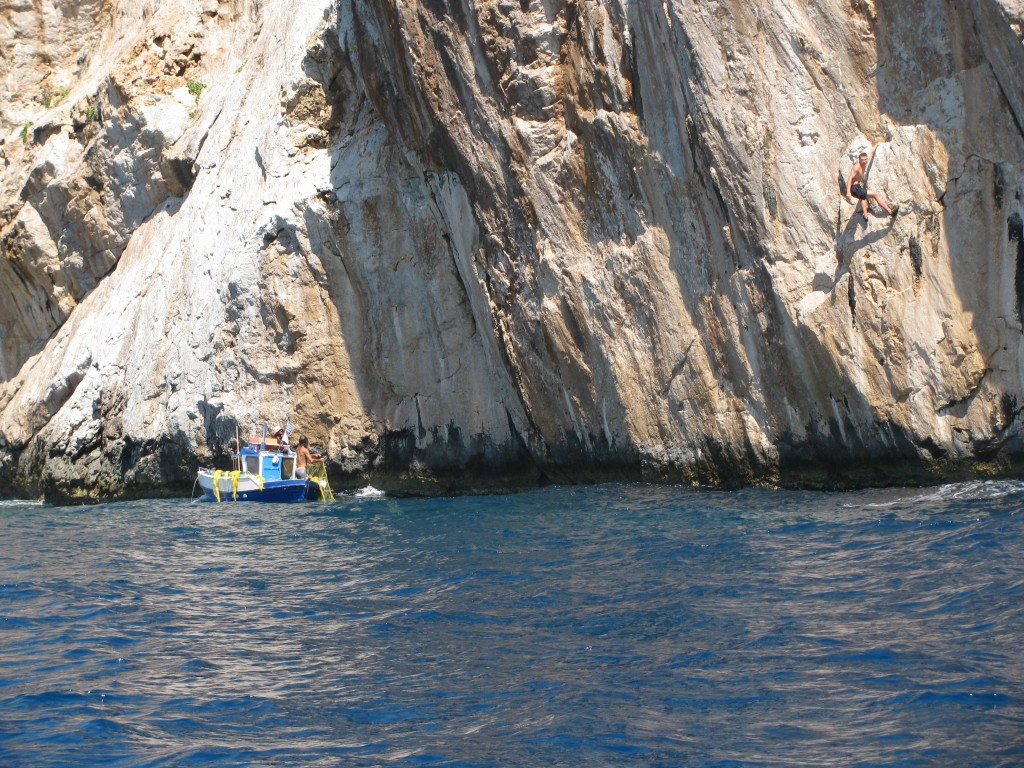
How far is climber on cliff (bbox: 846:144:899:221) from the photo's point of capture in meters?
14.7

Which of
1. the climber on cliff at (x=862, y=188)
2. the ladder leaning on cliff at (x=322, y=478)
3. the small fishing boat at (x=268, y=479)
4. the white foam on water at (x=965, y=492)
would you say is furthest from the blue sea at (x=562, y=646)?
the small fishing boat at (x=268, y=479)

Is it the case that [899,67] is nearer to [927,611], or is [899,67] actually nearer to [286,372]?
[927,611]

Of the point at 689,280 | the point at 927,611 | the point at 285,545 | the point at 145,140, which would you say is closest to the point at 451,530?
the point at 285,545

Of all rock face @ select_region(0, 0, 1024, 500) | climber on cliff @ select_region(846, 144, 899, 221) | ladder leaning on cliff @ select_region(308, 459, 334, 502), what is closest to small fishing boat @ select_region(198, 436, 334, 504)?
ladder leaning on cliff @ select_region(308, 459, 334, 502)

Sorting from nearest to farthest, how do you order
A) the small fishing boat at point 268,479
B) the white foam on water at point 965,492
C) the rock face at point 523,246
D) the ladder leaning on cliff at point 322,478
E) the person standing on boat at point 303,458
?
the white foam on water at point 965,492 → the rock face at point 523,246 → the ladder leaning on cliff at point 322,478 → the small fishing boat at point 268,479 → the person standing on boat at point 303,458

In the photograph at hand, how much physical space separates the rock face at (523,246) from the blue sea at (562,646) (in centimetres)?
249

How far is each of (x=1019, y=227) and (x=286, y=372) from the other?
591 inches

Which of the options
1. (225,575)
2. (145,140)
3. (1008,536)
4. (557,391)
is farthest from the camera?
(145,140)

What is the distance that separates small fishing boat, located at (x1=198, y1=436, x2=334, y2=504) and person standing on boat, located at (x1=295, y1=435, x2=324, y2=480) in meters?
0.09

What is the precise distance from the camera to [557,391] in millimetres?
19594

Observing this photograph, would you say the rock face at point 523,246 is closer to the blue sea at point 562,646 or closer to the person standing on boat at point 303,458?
the person standing on boat at point 303,458

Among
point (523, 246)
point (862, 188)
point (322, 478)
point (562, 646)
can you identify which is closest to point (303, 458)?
point (322, 478)

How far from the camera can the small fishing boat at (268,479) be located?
22484 millimetres

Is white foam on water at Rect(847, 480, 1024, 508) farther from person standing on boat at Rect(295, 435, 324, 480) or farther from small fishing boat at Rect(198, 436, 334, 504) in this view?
person standing on boat at Rect(295, 435, 324, 480)
